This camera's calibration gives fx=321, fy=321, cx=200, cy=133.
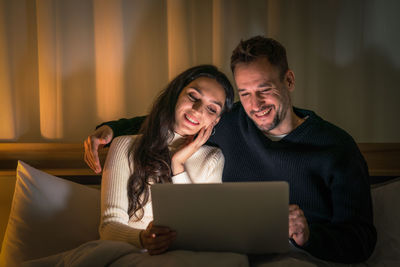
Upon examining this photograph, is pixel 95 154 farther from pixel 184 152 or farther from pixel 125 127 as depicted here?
pixel 184 152

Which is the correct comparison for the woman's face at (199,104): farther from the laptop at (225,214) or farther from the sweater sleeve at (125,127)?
the laptop at (225,214)

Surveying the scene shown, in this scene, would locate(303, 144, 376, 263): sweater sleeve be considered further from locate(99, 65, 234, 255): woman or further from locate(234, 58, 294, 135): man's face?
locate(99, 65, 234, 255): woman

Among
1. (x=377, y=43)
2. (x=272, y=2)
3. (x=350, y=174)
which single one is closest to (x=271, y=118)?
(x=350, y=174)

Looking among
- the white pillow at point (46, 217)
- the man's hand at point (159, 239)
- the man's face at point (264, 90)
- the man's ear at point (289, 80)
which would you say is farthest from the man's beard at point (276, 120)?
the white pillow at point (46, 217)

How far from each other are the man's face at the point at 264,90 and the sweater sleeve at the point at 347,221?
0.30 metres

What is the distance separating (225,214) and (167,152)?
20.3 inches

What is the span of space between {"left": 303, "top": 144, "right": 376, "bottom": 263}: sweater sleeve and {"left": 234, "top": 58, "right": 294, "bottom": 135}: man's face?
30 cm

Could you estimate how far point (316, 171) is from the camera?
1.29 metres

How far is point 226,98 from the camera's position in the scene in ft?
4.65

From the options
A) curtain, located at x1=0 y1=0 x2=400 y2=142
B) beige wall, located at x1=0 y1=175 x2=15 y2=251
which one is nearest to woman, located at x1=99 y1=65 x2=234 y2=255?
curtain, located at x1=0 y1=0 x2=400 y2=142

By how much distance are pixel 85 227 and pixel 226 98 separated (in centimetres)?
80

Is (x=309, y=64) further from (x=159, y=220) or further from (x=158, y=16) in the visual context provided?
(x=159, y=220)

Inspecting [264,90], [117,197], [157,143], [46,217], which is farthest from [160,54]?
[46,217]

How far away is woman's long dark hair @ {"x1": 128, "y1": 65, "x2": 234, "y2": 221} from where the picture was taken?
4.12 feet
